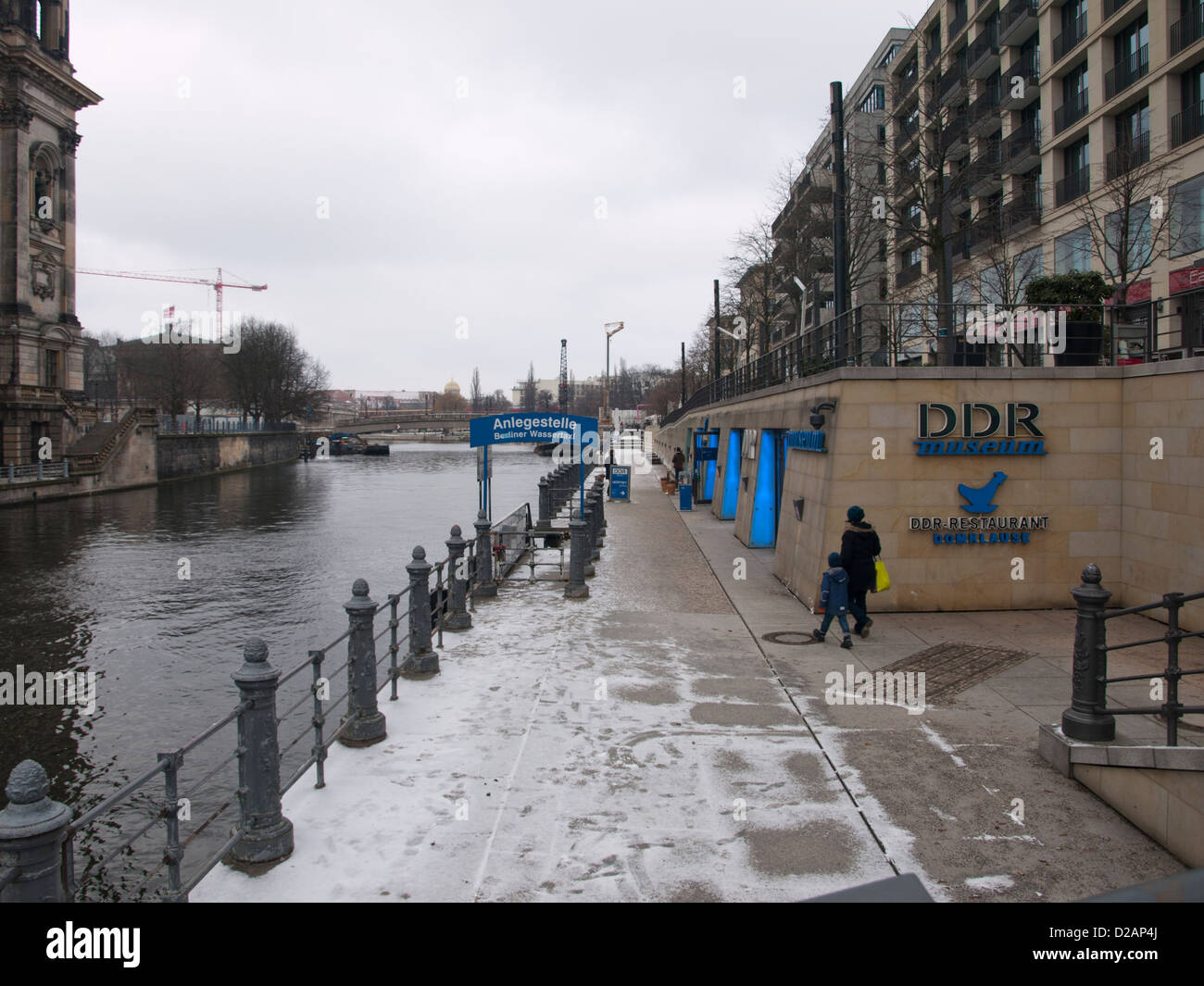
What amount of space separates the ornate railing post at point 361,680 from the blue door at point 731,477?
728 inches

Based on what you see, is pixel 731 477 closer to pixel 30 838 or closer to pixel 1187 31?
pixel 1187 31

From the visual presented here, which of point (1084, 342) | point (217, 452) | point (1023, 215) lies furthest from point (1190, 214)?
point (217, 452)

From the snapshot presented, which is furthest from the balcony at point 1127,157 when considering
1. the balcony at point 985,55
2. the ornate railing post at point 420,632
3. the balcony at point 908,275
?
the ornate railing post at point 420,632

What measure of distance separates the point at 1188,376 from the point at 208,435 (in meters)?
65.2

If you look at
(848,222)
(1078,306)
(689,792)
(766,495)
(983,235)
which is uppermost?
(983,235)

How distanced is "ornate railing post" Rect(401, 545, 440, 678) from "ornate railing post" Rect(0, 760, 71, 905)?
18.3 ft

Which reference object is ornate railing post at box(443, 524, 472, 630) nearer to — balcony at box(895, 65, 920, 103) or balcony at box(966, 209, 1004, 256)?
balcony at box(895, 65, 920, 103)

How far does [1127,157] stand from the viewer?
65.0 ft

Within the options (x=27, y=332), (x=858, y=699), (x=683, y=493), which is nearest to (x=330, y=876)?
(x=858, y=699)

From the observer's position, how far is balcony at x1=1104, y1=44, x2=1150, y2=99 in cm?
2870

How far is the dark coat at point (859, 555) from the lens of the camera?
10188 mm

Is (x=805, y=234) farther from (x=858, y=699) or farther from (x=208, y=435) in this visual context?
(x=208, y=435)

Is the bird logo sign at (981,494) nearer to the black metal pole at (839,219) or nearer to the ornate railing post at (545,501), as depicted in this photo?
the black metal pole at (839,219)

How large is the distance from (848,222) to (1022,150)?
10.00 m
